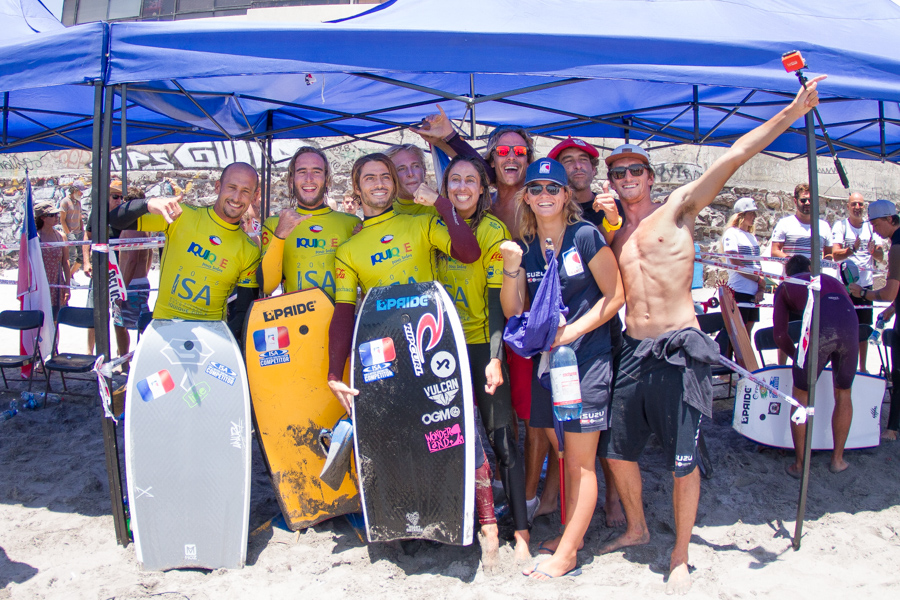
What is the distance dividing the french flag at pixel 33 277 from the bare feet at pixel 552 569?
10.8 ft

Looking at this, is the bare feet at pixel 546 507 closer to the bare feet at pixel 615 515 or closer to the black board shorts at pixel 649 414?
the bare feet at pixel 615 515

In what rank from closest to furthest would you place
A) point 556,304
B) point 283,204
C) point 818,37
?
point 556,304, point 818,37, point 283,204

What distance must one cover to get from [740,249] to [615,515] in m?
3.68

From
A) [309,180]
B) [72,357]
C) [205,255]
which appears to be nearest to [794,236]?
[309,180]

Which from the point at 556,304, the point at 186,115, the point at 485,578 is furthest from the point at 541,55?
the point at 186,115

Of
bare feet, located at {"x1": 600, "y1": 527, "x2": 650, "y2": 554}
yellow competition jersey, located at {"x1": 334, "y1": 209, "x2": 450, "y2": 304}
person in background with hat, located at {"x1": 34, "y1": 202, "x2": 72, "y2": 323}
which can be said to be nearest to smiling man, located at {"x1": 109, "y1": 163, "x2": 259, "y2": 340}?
yellow competition jersey, located at {"x1": 334, "y1": 209, "x2": 450, "y2": 304}

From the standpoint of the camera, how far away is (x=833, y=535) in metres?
2.76

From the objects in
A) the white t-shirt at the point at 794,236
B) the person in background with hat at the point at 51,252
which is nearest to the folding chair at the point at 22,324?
the person in background with hat at the point at 51,252

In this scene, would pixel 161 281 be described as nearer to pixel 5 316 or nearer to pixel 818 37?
pixel 5 316

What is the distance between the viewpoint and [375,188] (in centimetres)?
279

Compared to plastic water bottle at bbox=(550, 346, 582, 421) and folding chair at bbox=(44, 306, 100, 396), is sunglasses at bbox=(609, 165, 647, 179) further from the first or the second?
folding chair at bbox=(44, 306, 100, 396)

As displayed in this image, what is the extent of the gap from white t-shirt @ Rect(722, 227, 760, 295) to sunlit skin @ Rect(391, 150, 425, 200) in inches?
138

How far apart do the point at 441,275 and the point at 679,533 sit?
153 cm

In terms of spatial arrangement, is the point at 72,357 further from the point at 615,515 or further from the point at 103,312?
the point at 615,515
